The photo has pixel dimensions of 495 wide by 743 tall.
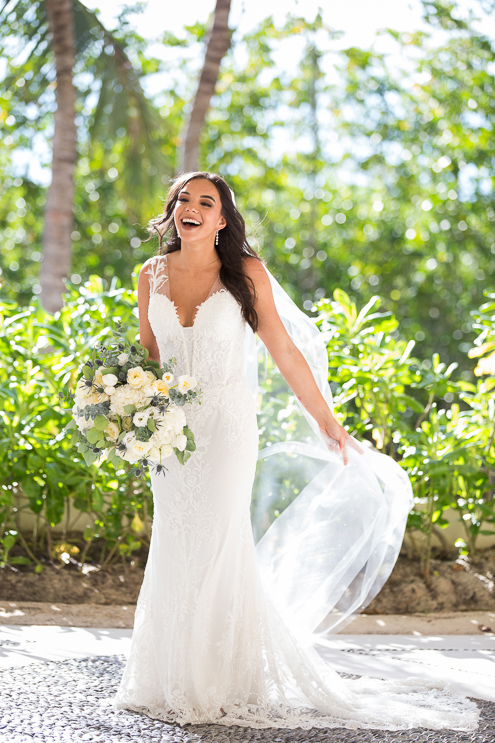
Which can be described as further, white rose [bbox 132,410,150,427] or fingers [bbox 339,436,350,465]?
fingers [bbox 339,436,350,465]

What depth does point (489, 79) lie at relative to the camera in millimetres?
11039

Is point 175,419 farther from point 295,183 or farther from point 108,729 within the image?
point 295,183

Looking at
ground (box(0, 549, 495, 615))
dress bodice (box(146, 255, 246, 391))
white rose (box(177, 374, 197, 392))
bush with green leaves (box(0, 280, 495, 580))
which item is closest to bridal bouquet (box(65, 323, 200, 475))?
white rose (box(177, 374, 197, 392))

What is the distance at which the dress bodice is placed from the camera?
114 inches

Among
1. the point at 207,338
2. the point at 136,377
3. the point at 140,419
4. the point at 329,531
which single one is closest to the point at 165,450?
the point at 140,419

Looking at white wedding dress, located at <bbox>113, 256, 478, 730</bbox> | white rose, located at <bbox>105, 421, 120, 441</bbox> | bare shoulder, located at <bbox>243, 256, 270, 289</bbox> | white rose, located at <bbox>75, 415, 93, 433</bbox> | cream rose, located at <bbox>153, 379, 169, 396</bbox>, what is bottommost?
white wedding dress, located at <bbox>113, 256, 478, 730</bbox>

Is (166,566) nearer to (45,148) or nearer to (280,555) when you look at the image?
(280,555)

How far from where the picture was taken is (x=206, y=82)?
7242 mm

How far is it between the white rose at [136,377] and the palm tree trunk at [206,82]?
4.87m

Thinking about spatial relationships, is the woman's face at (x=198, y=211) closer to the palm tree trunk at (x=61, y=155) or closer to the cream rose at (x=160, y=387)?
the cream rose at (x=160, y=387)

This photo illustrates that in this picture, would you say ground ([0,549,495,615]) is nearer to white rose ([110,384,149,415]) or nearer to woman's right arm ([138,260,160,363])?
woman's right arm ([138,260,160,363])

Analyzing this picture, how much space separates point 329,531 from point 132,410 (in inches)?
47.4

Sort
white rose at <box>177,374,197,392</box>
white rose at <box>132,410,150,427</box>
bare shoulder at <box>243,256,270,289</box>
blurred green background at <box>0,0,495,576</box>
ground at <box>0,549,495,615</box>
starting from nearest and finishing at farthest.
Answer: white rose at <box>132,410,150,427</box>
white rose at <box>177,374,197,392</box>
bare shoulder at <box>243,256,270,289</box>
ground at <box>0,549,495,615</box>
blurred green background at <box>0,0,495,576</box>

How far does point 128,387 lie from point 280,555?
1.16 m
